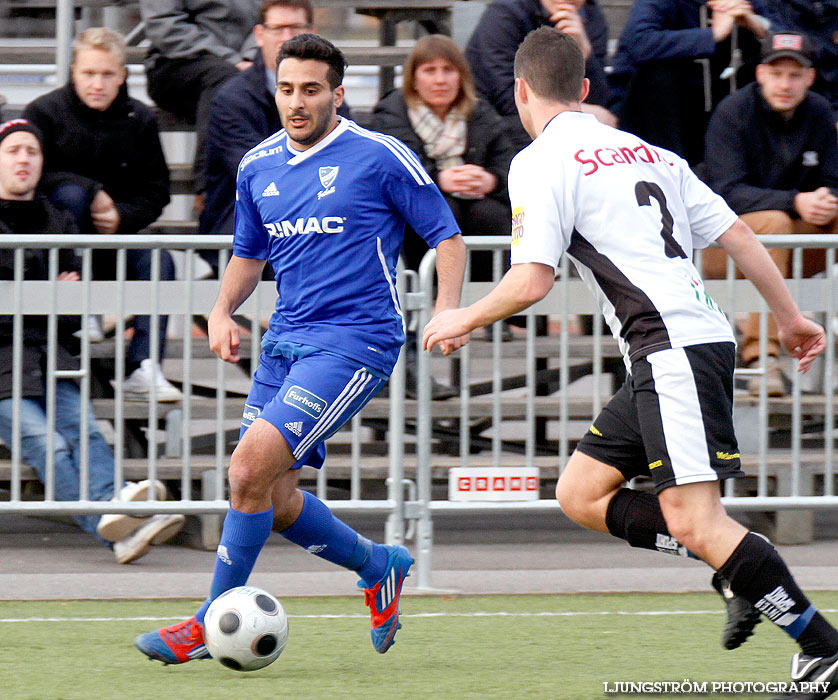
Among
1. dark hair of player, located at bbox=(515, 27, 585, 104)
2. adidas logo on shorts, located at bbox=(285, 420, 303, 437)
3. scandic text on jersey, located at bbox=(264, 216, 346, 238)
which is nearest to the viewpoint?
dark hair of player, located at bbox=(515, 27, 585, 104)

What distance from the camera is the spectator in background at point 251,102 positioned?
7.13m

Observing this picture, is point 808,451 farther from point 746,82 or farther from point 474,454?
point 746,82

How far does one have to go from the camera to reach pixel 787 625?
388cm

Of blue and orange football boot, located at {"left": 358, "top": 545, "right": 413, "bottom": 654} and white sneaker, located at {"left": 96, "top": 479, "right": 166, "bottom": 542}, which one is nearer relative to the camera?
blue and orange football boot, located at {"left": 358, "top": 545, "right": 413, "bottom": 654}

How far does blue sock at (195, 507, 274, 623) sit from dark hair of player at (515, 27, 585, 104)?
1634 millimetres

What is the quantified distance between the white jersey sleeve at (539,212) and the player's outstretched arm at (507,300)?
3cm

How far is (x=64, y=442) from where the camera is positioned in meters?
6.43

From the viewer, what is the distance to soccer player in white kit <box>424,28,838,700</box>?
386cm

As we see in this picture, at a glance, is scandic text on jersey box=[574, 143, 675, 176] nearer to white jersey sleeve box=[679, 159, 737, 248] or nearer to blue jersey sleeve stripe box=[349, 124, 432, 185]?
white jersey sleeve box=[679, 159, 737, 248]

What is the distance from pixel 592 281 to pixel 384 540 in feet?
11.1

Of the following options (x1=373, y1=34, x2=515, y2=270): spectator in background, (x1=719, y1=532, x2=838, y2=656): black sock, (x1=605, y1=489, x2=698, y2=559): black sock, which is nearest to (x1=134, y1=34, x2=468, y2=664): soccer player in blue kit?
(x1=605, y1=489, x2=698, y2=559): black sock

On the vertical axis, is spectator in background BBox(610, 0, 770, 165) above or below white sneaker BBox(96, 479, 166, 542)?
above

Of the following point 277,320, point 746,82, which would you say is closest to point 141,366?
point 277,320

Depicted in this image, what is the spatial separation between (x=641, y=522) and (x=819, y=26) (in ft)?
17.2
